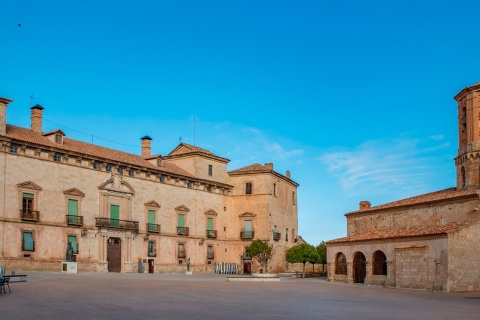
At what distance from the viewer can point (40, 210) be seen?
42.2 metres

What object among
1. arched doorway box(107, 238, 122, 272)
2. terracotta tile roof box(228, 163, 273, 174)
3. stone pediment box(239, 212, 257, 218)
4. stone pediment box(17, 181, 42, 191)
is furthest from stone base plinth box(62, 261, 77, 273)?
terracotta tile roof box(228, 163, 273, 174)

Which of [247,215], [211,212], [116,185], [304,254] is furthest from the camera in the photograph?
[247,215]

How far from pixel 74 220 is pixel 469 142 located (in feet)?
92.9

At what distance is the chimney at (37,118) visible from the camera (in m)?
45.8

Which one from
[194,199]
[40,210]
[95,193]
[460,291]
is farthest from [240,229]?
[460,291]

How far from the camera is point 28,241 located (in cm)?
4088

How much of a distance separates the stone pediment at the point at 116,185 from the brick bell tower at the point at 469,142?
25.8 m

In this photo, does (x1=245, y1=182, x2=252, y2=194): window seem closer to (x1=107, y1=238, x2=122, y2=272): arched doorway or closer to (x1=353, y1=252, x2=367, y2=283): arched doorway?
(x1=107, y1=238, x2=122, y2=272): arched doorway

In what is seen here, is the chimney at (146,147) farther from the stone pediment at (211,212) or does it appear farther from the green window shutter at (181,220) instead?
the stone pediment at (211,212)

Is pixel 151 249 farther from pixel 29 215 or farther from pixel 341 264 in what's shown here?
pixel 341 264

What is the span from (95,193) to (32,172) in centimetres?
593

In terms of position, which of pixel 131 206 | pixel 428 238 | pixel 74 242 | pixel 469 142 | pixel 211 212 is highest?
pixel 469 142

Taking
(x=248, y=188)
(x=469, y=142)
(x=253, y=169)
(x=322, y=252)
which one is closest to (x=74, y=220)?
(x=248, y=188)

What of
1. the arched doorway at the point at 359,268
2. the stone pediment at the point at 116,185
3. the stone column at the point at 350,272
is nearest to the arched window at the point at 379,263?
the arched doorway at the point at 359,268
